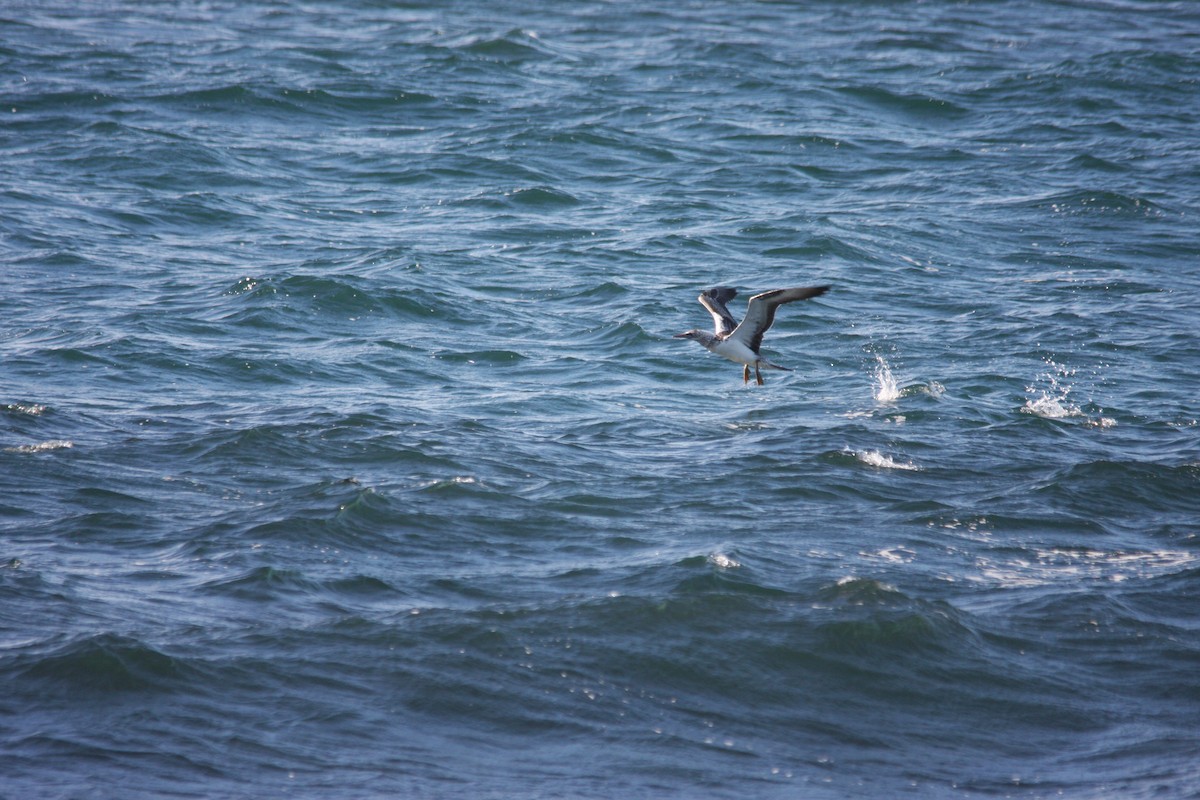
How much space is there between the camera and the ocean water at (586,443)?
8.01 m

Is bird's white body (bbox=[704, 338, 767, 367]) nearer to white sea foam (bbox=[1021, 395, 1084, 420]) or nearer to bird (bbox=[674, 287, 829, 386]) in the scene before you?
bird (bbox=[674, 287, 829, 386])

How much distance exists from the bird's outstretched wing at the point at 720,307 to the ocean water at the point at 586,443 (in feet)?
3.24

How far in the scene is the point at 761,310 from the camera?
11883mm

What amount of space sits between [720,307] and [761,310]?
1.70 meters

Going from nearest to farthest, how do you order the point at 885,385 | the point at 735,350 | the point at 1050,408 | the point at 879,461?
the point at 879,461, the point at 735,350, the point at 1050,408, the point at 885,385

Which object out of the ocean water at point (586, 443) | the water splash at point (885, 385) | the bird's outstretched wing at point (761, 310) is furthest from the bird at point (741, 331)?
the water splash at point (885, 385)

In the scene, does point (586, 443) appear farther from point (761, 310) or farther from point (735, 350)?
point (761, 310)

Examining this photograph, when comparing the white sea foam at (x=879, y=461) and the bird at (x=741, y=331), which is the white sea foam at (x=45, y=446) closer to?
the bird at (x=741, y=331)

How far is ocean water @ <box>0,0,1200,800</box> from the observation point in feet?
26.3

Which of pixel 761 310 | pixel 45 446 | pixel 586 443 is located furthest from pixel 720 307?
pixel 45 446

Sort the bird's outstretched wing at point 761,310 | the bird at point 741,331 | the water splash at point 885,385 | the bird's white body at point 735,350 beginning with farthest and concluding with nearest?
the water splash at point 885,385
the bird's white body at point 735,350
the bird at point 741,331
the bird's outstretched wing at point 761,310

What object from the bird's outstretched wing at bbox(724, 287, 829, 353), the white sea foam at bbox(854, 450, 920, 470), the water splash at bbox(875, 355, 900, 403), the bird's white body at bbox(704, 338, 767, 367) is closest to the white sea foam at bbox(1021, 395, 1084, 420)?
the water splash at bbox(875, 355, 900, 403)

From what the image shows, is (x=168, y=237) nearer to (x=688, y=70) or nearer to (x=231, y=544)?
(x=231, y=544)

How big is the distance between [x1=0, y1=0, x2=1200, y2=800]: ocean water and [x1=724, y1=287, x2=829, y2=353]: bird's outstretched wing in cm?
104
